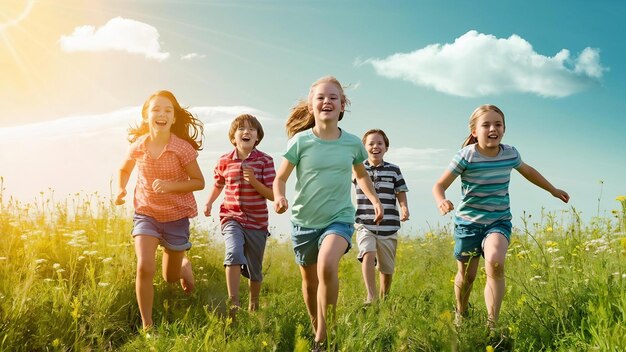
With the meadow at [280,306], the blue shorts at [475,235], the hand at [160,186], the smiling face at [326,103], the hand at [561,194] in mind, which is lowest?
the meadow at [280,306]

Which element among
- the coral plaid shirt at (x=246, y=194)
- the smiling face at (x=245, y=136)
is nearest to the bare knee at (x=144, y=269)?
the coral plaid shirt at (x=246, y=194)

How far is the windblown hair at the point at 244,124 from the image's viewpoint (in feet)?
21.3

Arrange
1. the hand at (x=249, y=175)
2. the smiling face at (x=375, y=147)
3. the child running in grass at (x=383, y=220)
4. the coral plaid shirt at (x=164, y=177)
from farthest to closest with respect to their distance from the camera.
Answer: the smiling face at (x=375, y=147), the child running in grass at (x=383, y=220), the hand at (x=249, y=175), the coral plaid shirt at (x=164, y=177)

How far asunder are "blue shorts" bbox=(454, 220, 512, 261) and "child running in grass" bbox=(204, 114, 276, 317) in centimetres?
200

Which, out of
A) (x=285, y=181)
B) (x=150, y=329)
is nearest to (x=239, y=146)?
(x=285, y=181)

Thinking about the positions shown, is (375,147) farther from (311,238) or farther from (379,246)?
(311,238)

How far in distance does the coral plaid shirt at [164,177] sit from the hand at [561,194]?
347cm

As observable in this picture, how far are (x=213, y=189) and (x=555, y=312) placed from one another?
149 inches

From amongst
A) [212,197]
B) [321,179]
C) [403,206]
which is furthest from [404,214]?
[321,179]

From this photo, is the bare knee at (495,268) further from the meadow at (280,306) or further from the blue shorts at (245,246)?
the blue shorts at (245,246)

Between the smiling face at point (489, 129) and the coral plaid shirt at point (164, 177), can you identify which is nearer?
the smiling face at point (489, 129)

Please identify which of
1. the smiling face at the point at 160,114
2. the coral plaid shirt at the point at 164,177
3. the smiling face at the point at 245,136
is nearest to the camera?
the coral plaid shirt at the point at 164,177

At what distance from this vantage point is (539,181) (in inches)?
222

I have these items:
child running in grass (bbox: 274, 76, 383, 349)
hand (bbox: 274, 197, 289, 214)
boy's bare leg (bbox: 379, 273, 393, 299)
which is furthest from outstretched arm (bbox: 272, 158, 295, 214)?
boy's bare leg (bbox: 379, 273, 393, 299)
